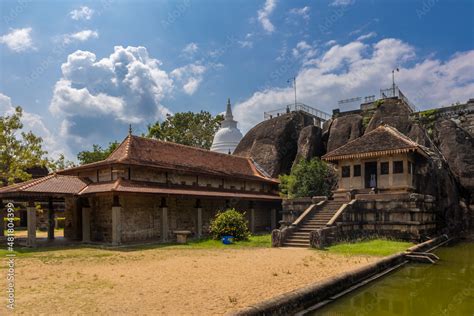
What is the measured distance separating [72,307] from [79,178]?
53.4 feet

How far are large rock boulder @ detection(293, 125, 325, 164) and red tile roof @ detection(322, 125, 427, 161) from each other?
11.0 m

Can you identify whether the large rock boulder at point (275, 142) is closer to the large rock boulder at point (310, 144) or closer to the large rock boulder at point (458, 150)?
the large rock boulder at point (310, 144)

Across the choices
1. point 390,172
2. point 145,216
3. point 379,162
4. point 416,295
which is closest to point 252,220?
point 145,216

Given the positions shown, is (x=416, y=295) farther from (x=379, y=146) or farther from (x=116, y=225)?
(x=379, y=146)

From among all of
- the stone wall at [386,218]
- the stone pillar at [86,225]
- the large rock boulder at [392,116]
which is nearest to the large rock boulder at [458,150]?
the large rock boulder at [392,116]

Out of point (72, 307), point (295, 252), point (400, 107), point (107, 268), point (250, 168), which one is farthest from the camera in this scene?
point (400, 107)

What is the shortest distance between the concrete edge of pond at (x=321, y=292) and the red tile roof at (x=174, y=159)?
1389cm

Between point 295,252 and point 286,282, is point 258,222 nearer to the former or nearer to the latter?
point 295,252

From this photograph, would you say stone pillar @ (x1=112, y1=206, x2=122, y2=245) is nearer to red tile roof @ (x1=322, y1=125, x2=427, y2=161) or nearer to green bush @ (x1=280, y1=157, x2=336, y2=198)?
red tile roof @ (x1=322, y1=125, x2=427, y2=161)

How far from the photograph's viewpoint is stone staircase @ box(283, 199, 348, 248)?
18031mm

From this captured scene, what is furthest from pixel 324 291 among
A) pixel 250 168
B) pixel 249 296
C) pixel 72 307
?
pixel 250 168

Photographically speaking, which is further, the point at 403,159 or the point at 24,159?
the point at 24,159

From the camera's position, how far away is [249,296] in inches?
320

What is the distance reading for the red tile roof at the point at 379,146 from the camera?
878 inches
